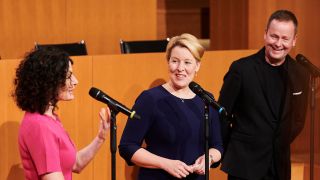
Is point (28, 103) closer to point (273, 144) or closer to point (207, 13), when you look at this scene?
point (273, 144)

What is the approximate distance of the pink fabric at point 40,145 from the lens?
303cm

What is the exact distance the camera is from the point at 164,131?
3676 millimetres

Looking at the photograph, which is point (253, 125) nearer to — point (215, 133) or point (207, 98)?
point (215, 133)

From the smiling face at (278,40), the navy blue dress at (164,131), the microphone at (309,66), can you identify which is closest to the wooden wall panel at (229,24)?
the microphone at (309,66)

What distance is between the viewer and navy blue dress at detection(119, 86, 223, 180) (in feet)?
12.1

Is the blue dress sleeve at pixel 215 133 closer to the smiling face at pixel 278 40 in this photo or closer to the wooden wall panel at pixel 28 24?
the smiling face at pixel 278 40

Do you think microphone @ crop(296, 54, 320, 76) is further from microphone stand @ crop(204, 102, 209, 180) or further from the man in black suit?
microphone stand @ crop(204, 102, 209, 180)

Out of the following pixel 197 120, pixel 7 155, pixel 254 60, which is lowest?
pixel 7 155

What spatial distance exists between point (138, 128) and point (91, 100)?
124 cm

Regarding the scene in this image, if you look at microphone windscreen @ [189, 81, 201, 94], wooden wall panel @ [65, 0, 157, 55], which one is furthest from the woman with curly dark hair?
wooden wall panel @ [65, 0, 157, 55]

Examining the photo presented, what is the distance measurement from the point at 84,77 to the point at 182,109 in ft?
4.19

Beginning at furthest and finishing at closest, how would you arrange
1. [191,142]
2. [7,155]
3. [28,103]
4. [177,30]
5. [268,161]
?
1. [177,30]
2. [7,155]
3. [268,161]
4. [191,142]
5. [28,103]

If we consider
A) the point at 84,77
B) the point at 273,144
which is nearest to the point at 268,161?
the point at 273,144

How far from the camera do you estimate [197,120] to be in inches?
148
